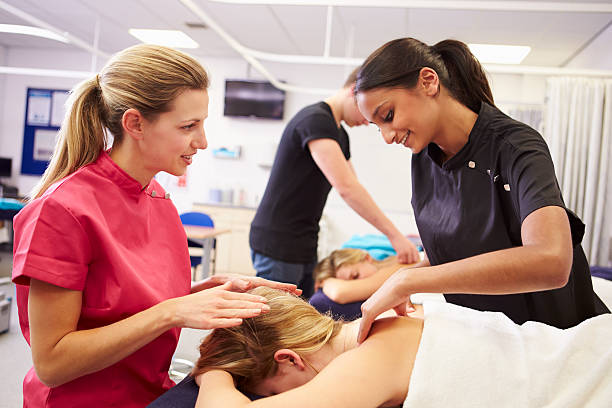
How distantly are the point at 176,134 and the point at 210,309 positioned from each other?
1.26ft

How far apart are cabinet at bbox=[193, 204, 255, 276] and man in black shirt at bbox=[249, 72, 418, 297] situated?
12.6 ft

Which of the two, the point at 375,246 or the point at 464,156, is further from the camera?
the point at 375,246

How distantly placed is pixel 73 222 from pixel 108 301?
0.58ft

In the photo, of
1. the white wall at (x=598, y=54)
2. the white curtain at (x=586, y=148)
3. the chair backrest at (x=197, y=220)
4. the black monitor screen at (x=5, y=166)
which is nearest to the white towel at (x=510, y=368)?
the white curtain at (x=586, y=148)

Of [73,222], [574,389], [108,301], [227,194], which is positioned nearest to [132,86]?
[73,222]

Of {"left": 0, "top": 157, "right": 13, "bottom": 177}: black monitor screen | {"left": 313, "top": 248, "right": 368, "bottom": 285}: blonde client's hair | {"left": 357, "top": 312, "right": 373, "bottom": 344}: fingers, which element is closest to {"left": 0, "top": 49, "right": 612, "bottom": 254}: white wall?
{"left": 0, "top": 157, "right": 13, "bottom": 177}: black monitor screen

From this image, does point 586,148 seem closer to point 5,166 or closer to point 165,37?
point 165,37

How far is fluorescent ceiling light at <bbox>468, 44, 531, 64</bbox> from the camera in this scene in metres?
5.06

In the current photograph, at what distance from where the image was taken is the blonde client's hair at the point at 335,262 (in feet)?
7.99

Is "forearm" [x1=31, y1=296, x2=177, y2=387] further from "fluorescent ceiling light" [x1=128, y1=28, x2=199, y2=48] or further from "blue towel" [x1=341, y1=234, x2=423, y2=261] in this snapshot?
"fluorescent ceiling light" [x1=128, y1=28, x2=199, y2=48]

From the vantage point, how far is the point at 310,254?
2.10m

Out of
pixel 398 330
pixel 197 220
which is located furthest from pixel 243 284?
pixel 197 220

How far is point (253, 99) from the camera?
20.6 ft

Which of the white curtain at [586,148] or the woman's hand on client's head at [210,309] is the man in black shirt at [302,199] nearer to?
the woman's hand on client's head at [210,309]
